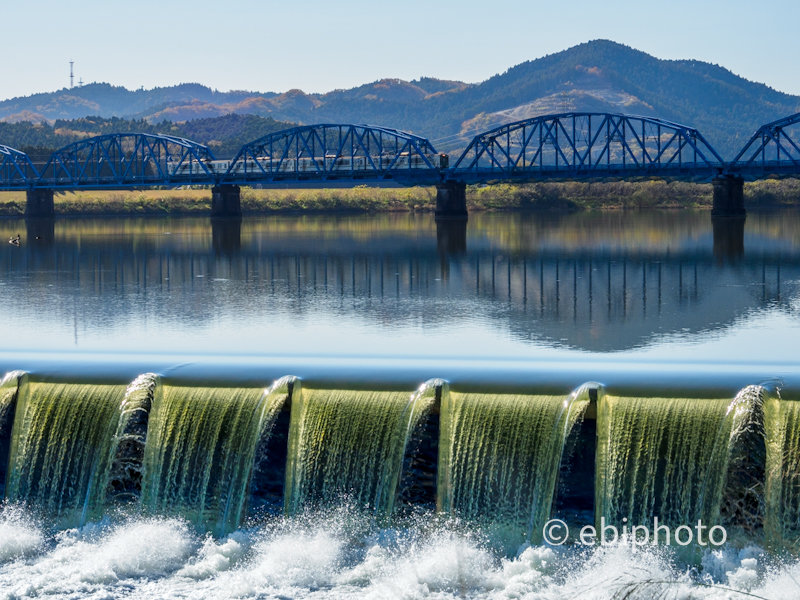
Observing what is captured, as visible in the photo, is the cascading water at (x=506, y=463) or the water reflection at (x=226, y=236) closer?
the cascading water at (x=506, y=463)

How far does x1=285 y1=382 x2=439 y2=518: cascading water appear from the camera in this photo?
17.4m

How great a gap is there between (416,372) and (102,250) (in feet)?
162

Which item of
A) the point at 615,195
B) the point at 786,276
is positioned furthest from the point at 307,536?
→ the point at 615,195

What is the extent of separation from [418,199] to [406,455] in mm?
135910

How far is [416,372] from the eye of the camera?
2000cm

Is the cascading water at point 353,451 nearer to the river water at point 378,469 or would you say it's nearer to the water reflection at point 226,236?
the river water at point 378,469

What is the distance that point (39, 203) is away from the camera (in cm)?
13412

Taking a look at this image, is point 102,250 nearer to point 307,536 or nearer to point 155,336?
point 155,336

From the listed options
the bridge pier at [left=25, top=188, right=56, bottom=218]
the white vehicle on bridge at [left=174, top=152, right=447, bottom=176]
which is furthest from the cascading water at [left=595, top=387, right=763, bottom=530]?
the bridge pier at [left=25, top=188, right=56, bottom=218]

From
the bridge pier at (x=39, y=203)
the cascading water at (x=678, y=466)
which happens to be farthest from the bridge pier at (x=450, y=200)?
the cascading water at (x=678, y=466)

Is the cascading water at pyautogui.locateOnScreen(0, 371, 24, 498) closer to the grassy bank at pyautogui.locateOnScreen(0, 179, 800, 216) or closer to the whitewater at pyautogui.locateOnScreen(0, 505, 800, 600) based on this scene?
the whitewater at pyautogui.locateOnScreen(0, 505, 800, 600)

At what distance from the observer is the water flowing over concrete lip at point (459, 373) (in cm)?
1855

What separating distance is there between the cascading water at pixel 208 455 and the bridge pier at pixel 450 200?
9444 centimetres

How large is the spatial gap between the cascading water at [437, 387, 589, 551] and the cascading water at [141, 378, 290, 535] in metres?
3.24
